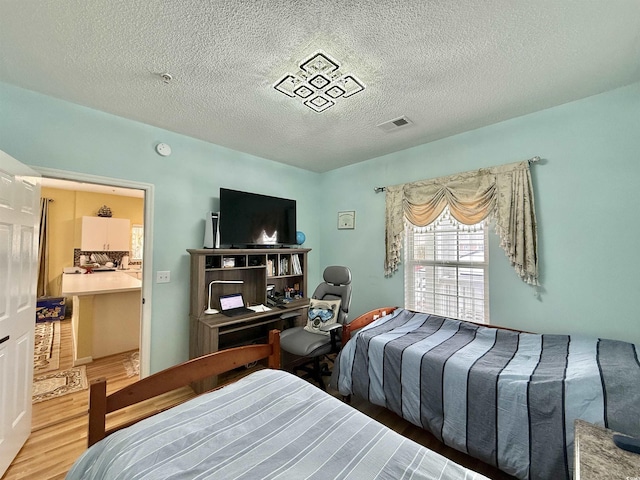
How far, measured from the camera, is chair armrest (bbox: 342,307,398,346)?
2.53 m

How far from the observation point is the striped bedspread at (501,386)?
1390mm

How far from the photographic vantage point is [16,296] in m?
1.73

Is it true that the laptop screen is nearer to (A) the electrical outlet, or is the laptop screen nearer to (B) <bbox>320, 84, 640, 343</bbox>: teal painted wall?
(A) the electrical outlet

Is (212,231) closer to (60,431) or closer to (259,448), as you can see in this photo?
(60,431)

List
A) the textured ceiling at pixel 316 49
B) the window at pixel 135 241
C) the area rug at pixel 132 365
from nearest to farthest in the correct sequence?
1. the textured ceiling at pixel 316 49
2. the area rug at pixel 132 365
3. the window at pixel 135 241

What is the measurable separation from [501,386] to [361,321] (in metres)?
1.39

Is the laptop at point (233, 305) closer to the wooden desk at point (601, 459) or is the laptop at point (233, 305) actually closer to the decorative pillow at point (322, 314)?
the decorative pillow at point (322, 314)

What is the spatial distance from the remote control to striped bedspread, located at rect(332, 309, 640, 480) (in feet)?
1.89

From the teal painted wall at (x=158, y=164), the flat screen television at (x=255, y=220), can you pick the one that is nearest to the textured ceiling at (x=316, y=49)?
the teal painted wall at (x=158, y=164)

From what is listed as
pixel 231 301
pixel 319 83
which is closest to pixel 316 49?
pixel 319 83

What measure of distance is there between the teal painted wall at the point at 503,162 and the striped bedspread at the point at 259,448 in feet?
6.24

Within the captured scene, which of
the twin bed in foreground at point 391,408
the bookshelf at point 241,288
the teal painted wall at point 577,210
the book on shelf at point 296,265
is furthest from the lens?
the book on shelf at point 296,265

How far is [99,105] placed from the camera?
225 cm

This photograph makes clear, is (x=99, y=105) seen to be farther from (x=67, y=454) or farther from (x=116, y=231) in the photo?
(x=116, y=231)
